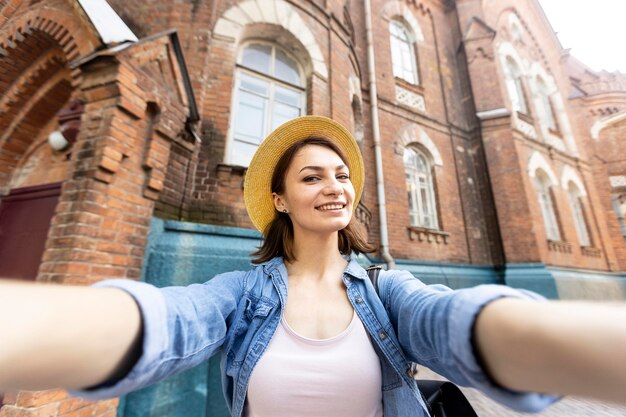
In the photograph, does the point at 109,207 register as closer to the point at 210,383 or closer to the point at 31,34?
the point at 210,383

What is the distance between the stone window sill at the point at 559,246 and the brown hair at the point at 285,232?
A: 27.2 feet

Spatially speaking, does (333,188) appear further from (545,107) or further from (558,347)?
(545,107)

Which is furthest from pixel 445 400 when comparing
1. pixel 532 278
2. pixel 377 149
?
pixel 532 278

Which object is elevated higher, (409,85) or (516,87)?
(516,87)

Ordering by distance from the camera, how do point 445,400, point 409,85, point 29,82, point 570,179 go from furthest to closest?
point 570,179 < point 409,85 < point 29,82 < point 445,400

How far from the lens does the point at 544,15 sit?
1167cm

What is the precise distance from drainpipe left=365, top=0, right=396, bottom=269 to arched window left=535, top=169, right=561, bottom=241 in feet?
17.4

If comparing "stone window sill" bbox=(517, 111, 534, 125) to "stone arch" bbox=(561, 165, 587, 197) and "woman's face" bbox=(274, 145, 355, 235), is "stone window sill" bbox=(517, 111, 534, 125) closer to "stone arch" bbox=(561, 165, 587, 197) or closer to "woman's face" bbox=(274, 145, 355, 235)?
"stone arch" bbox=(561, 165, 587, 197)

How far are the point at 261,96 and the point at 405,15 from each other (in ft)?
23.0

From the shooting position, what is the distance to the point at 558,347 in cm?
48

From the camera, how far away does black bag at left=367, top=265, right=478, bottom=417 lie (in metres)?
1.08

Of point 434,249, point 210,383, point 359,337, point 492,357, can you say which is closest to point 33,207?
point 210,383

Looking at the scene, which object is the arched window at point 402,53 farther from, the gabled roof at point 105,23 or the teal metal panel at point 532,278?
the gabled roof at point 105,23

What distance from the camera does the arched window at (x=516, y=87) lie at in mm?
8891
